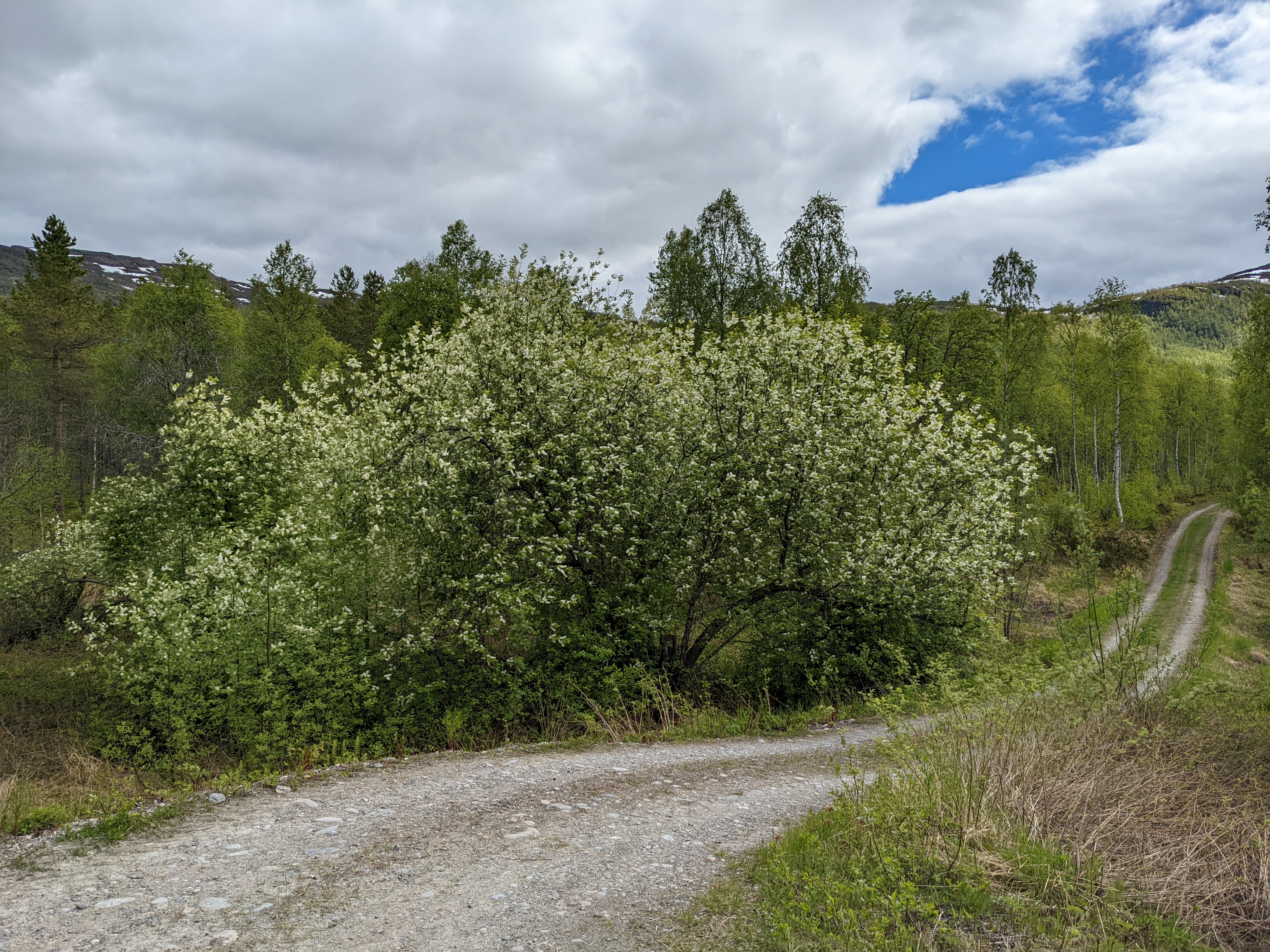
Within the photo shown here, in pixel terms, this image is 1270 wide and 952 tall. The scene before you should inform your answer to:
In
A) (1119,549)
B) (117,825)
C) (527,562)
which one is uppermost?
(527,562)

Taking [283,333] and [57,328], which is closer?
[57,328]

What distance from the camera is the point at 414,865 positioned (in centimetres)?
547

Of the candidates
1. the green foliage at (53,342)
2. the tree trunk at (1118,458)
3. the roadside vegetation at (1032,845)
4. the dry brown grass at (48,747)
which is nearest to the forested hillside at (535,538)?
the dry brown grass at (48,747)

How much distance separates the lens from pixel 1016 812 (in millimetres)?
5430

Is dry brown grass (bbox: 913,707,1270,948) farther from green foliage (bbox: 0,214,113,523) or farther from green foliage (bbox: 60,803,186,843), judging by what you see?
green foliage (bbox: 0,214,113,523)

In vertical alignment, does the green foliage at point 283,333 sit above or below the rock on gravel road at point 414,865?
above

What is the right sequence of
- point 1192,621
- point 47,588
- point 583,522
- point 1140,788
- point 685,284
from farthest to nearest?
point 685,284 < point 1192,621 < point 47,588 < point 583,522 < point 1140,788

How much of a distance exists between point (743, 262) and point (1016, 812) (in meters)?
26.2

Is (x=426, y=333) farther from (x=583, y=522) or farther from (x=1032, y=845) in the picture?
(x=1032, y=845)

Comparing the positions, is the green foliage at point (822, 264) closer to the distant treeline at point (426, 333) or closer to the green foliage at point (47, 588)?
the distant treeline at point (426, 333)

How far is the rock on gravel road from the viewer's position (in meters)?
4.46

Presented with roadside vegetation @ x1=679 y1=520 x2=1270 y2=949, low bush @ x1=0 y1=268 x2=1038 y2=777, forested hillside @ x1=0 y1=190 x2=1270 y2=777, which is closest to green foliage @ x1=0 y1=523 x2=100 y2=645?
forested hillside @ x1=0 y1=190 x2=1270 y2=777

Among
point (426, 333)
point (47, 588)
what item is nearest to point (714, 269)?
point (426, 333)

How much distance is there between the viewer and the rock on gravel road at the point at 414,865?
176 inches
